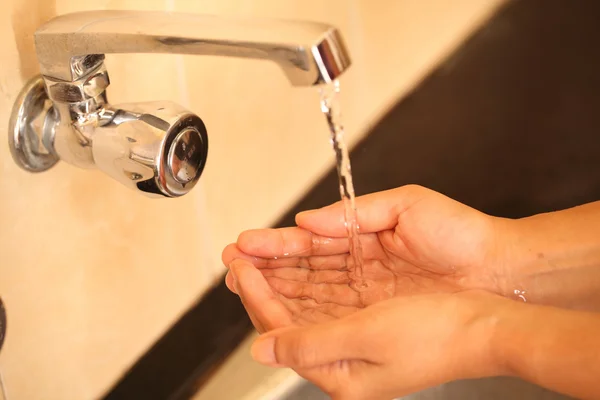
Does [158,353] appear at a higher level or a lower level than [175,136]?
lower

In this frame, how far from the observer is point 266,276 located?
545 mm

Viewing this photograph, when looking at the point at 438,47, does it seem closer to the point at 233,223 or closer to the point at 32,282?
the point at 233,223

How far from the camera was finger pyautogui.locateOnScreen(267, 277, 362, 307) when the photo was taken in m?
0.53

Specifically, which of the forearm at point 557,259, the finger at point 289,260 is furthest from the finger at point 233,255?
the forearm at point 557,259

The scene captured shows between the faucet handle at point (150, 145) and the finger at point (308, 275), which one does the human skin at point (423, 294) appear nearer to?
the finger at point (308, 275)

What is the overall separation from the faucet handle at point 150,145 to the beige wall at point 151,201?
7cm

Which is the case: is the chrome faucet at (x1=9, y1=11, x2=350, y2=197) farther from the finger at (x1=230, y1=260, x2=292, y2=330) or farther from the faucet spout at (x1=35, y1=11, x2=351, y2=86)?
the finger at (x1=230, y1=260, x2=292, y2=330)

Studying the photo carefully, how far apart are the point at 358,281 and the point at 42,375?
28cm

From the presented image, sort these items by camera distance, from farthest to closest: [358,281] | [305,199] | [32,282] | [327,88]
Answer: [305,199]
[358,281]
[32,282]
[327,88]

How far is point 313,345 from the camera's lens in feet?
1.29

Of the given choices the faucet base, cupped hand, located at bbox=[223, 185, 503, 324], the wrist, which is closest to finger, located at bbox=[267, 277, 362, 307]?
cupped hand, located at bbox=[223, 185, 503, 324]

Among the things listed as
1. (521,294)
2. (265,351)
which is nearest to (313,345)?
(265,351)

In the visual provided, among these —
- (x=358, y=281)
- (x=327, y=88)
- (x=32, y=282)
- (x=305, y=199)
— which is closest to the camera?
(x=327, y=88)

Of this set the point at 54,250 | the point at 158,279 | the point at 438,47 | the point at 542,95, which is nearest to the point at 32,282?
the point at 54,250
